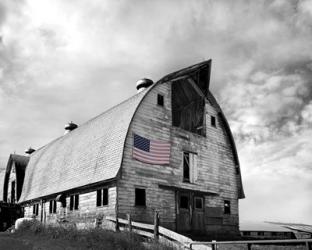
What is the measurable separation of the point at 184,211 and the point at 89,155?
6849mm

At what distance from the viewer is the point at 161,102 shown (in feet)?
73.3

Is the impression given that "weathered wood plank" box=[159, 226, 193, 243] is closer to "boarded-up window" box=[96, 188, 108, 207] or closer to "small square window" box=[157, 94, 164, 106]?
"boarded-up window" box=[96, 188, 108, 207]

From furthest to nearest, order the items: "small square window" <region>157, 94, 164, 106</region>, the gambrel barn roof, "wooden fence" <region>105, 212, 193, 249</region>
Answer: "small square window" <region>157, 94, 164, 106</region> < the gambrel barn roof < "wooden fence" <region>105, 212, 193, 249</region>

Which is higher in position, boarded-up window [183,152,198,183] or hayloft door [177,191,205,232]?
boarded-up window [183,152,198,183]

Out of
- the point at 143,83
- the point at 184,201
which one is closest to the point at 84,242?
the point at 184,201

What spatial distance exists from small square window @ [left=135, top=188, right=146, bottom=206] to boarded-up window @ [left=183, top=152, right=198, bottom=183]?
381cm

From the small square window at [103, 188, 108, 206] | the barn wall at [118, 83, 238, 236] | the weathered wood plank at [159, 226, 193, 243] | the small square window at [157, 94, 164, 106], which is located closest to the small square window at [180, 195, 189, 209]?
the barn wall at [118, 83, 238, 236]

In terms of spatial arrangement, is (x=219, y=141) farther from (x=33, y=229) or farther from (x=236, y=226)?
(x=33, y=229)

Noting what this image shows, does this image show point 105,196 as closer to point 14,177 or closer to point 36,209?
point 36,209

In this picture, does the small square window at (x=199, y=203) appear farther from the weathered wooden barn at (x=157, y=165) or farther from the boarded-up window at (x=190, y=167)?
the boarded-up window at (x=190, y=167)

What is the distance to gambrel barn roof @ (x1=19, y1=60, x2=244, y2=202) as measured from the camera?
19750 mm

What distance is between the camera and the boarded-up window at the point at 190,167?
22.4 metres

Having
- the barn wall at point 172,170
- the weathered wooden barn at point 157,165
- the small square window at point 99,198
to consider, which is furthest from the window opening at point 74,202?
the barn wall at point 172,170

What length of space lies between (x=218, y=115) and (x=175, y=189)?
7372 mm
